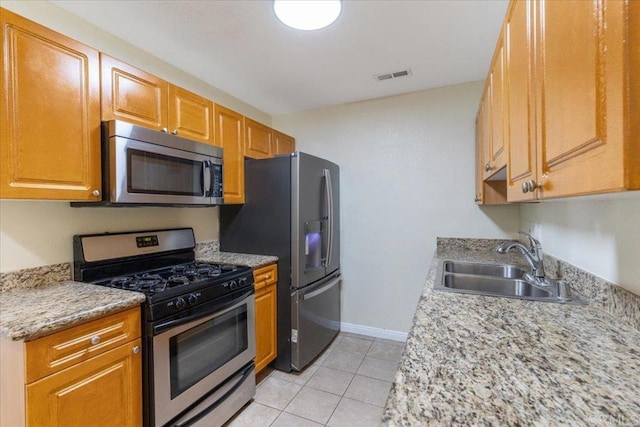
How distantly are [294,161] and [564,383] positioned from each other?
1988mm

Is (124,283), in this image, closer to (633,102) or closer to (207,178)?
(207,178)

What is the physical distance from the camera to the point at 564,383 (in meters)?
0.65

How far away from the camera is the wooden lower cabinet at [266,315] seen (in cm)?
218

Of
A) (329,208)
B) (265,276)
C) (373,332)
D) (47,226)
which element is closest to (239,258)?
(265,276)

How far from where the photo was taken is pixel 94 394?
1.21 meters

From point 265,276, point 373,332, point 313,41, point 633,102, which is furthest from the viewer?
point 373,332

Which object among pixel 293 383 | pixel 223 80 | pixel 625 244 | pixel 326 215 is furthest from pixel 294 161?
pixel 625 244

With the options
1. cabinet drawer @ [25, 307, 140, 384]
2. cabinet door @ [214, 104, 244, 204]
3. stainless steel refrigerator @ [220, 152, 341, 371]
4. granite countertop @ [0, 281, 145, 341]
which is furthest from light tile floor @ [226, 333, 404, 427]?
cabinet door @ [214, 104, 244, 204]

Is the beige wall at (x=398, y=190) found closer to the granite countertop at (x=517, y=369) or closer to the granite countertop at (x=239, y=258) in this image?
the granite countertop at (x=239, y=258)

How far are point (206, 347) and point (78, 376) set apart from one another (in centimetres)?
62

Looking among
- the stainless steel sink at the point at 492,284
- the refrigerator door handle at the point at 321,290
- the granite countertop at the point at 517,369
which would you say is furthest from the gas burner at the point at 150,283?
the stainless steel sink at the point at 492,284

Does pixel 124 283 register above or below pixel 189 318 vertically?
above

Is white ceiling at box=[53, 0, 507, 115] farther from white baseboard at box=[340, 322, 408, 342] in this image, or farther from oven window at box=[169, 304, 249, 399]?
white baseboard at box=[340, 322, 408, 342]

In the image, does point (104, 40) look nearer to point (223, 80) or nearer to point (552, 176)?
point (223, 80)
